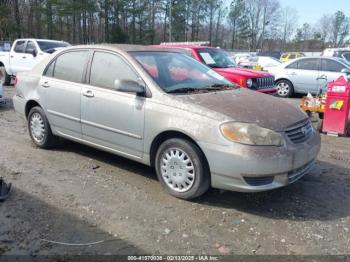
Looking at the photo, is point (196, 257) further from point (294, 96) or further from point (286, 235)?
point (294, 96)

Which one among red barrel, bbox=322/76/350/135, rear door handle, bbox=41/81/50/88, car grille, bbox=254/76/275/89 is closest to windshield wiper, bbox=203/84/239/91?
rear door handle, bbox=41/81/50/88

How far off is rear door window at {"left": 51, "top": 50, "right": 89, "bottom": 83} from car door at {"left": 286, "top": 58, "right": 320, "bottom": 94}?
995cm

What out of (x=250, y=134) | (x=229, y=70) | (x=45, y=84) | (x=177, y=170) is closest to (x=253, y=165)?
(x=250, y=134)

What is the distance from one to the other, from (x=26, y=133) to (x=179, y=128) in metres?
4.35

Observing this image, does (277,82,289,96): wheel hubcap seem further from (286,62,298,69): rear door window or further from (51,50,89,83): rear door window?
(51,50,89,83): rear door window

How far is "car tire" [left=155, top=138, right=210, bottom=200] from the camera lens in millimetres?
4172

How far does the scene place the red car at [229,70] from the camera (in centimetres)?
977

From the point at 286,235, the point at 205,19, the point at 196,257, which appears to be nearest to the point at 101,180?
the point at 196,257

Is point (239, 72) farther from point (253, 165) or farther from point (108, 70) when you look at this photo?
point (253, 165)

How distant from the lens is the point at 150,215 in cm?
404

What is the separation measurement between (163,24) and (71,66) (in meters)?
72.3

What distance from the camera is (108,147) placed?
16.7 ft

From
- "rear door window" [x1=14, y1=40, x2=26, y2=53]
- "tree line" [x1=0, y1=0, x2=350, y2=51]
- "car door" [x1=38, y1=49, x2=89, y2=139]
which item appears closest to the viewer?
"car door" [x1=38, y1=49, x2=89, y2=139]

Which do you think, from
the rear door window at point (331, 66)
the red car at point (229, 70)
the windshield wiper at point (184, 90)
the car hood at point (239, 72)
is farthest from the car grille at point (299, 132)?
the rear door window at point (331, 66)
